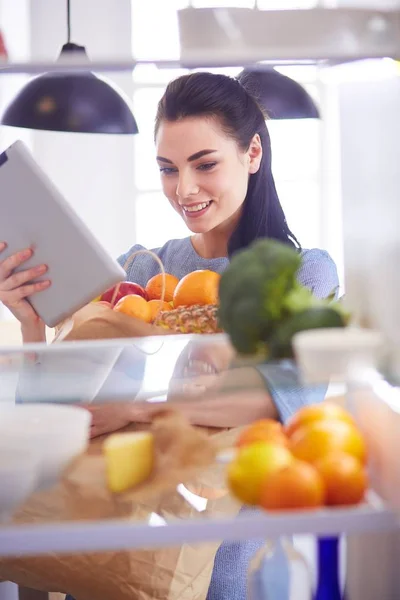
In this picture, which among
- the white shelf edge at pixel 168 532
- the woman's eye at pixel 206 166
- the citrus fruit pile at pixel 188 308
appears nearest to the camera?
the white shelf edge at pixel 168 532

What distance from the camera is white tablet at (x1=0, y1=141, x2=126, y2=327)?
0.78 m

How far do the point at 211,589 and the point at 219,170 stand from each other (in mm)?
743

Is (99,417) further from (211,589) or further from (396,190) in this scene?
(211,589)

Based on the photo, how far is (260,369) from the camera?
24.1 inches

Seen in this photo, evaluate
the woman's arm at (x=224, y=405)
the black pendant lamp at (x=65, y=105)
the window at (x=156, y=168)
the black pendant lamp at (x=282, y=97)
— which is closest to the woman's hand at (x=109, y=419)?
the woman's arm at (x=224, y=405)

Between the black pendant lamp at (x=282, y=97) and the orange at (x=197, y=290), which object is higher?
the black pendant lamp at (x=282, y=97)

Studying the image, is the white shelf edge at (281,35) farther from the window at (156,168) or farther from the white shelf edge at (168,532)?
the window at (156,168)

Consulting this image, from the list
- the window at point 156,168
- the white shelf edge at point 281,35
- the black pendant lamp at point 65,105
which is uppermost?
the white shelf edge at point 281,35

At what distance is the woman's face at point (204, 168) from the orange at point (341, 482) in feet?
3.18

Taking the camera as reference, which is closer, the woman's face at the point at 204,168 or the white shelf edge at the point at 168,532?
the white shelf edge at the point at 168,532

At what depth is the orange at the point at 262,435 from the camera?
0.63 m

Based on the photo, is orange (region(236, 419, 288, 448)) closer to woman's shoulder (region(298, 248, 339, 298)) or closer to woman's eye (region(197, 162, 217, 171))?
woman's shoulder (region(298, 248, 339, 298))

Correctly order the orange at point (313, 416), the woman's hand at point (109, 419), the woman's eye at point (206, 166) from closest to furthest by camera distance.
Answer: the orange at point (313, 416) < the woman's hand at point (109, 419) < the woman's eye at point (206, 166)

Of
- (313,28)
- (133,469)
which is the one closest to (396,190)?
(313,28)
